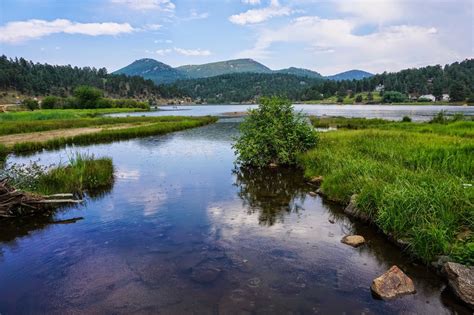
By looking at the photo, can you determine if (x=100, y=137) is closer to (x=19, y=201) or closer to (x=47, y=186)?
(x=47, y=186)

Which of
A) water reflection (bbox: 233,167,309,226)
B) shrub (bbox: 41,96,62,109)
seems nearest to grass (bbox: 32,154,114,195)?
water reflection (bbox: 233,167,309,226)

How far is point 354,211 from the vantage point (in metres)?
16.5

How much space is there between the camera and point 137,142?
1870 inches

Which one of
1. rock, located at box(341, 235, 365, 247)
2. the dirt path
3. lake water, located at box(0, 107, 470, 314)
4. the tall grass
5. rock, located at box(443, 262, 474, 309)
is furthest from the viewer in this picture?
the dirt path

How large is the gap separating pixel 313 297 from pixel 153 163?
24.6 metres

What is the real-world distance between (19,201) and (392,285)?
56.3 feet

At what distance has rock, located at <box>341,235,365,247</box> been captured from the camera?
1339 cm

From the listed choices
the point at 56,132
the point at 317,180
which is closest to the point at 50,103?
the point at 56,132

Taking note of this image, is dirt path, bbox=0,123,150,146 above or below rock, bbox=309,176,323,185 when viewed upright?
above

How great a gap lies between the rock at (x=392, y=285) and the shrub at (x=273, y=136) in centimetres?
1875

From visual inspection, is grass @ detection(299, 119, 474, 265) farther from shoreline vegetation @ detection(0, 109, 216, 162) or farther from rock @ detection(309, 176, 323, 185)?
shoreline vegetation @ detection(0, 109, 216, 162)

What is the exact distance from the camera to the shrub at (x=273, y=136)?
29109 mm

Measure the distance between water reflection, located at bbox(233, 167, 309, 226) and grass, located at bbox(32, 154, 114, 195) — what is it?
32.5ft

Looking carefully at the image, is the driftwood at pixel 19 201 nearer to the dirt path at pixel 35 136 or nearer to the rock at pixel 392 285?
the rock at pixel 392 285
